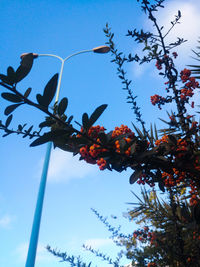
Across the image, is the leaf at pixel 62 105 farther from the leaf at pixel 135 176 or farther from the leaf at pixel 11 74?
the leaf at pixel 135 176

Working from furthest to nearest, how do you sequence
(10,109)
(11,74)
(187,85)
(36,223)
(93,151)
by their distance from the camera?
(36,223), (187,85), (93,151), (10,109), (11,74)

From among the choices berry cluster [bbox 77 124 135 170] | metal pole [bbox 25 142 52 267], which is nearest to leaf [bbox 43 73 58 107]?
berry cluster [bbox 77 124 135 170]

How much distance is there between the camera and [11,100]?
1.19 meters

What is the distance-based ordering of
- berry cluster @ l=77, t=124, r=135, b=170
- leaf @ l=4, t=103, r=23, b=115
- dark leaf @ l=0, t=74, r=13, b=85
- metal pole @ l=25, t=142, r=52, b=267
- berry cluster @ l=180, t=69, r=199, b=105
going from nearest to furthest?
1. dark leaf @ l=0, t=74, r=13, b=85
2. leaf @ l=4, t=103, r=23, b=115
3. berry cluster @ l=77, t=124, r=135, b=170
4. berry cluster @ l=180, t=69, r=199, b=105
5. metal pole @ l=25, t=142, r=52, b=267

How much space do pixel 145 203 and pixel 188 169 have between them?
63.8 inches

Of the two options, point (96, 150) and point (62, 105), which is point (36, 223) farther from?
point (62, 105)

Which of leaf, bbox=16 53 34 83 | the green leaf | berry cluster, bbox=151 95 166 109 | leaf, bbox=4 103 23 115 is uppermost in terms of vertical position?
berry cluster, bbox=151 95 166 109

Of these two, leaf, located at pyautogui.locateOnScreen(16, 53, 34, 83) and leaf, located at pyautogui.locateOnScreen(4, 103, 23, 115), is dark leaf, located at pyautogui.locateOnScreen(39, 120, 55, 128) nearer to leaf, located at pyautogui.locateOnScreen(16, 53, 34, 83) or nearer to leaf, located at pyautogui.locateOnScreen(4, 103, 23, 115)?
leaf, located at pyautogui.locateOnScreen(4, 103, 23, 115)

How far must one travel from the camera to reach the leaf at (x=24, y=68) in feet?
3.66

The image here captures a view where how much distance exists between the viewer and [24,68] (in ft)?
3.72

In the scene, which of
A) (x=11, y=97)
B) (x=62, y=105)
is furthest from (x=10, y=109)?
(x=62, y=105)

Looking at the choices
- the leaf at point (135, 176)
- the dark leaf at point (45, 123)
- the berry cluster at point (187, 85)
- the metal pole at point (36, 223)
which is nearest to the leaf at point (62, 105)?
the dark leaf at point (45, 123)

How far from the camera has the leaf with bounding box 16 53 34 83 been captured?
1115 mm

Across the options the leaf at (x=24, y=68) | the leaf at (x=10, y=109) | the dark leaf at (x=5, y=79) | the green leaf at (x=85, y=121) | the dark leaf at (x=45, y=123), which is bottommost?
the green leaf at (x=85, y=121)
